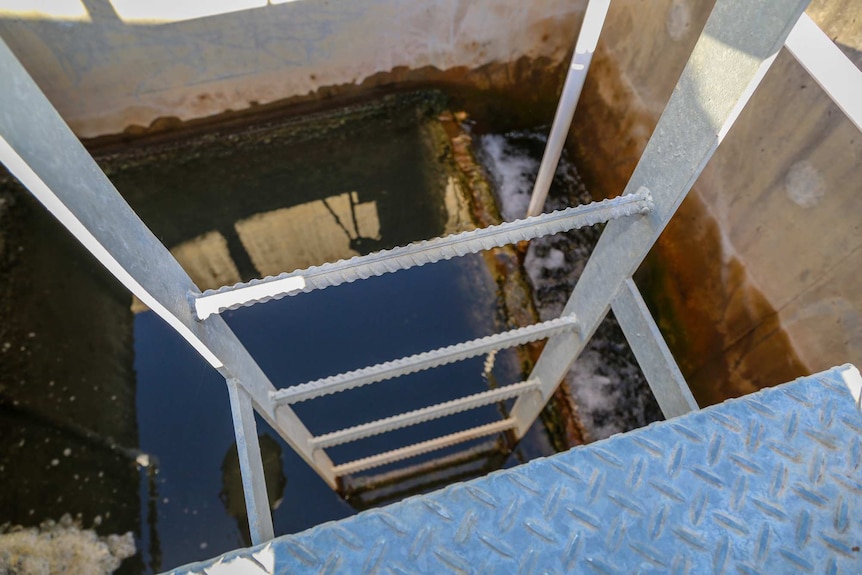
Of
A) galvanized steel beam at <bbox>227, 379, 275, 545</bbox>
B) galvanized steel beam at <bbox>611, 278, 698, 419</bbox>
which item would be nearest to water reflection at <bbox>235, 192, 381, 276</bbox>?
galvanized steel beam at <bbox>227, 379, 275, 545</bbox>

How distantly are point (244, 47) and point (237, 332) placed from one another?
2.50 meters

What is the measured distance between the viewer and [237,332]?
4465 millimetres

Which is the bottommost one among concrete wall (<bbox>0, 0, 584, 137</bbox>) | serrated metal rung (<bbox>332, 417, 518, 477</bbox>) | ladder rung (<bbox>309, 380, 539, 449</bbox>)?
serrated metal rung (<bbox>332, 417, 518, 477</bbox>)

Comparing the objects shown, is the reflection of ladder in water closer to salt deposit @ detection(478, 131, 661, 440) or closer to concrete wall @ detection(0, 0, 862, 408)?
concrete wall @ detection(0, 0, 862, 408)

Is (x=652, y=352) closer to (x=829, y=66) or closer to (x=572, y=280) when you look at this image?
(x=829, y=66)

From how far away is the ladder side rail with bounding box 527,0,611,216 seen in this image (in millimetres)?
3035

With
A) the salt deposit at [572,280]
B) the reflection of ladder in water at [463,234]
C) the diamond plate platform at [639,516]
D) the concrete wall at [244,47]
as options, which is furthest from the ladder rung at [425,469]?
the concrete wall at [244,47]

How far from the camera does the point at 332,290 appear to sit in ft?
15.3

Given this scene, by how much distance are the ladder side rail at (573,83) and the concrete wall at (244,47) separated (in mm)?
1472

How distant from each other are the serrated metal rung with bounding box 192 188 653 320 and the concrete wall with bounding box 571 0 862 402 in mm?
1830

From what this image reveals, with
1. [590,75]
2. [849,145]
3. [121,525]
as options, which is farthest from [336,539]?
[590,75]

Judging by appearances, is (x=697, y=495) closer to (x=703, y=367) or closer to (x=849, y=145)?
(x=849, y=145)

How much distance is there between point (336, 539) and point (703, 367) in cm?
337

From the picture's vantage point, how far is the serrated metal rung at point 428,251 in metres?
1.54
